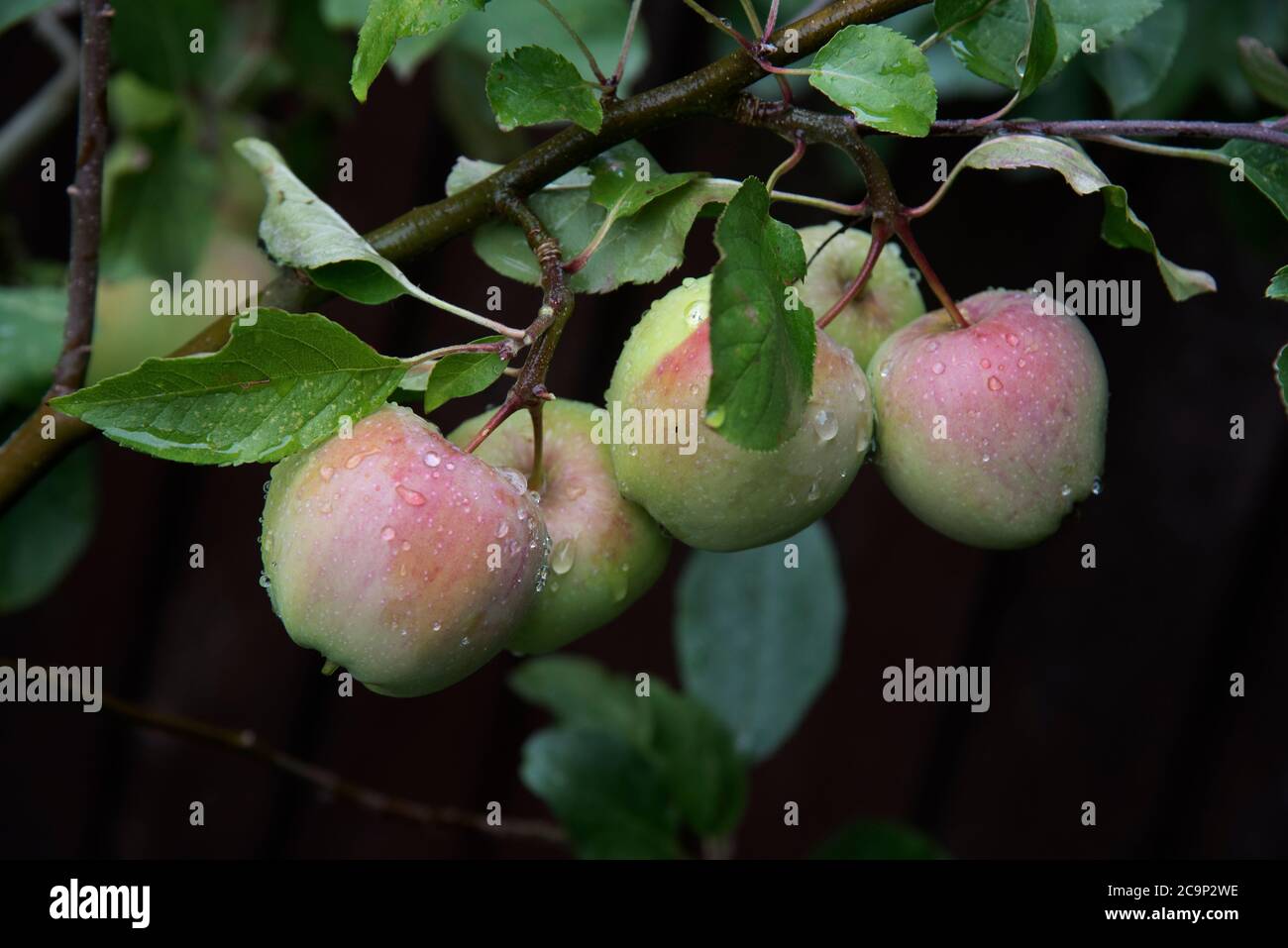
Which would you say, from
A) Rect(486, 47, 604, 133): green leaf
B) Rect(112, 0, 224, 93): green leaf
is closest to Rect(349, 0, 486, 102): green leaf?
Rect(486, 47, 604, 133): green leaf

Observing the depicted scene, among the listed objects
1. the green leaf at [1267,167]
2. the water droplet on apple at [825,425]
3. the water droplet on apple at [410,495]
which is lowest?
the water droplet on apple at [410,495]

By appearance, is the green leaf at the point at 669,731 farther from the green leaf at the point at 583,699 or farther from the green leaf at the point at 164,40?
the green leaf at the point at 164,40

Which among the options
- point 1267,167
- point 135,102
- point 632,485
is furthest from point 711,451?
point 135,102

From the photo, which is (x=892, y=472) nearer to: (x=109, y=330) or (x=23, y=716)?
(x=109, y=330)

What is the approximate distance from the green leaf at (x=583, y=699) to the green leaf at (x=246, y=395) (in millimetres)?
599

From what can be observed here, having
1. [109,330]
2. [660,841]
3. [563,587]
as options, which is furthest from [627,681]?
[563,587]

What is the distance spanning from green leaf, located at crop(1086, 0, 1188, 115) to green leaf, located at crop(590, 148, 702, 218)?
325 mm

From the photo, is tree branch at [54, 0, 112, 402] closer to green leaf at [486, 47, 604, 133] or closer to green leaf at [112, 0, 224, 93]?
green leaf at [486, 47, 604, 133]

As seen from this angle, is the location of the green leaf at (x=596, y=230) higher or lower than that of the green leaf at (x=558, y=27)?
lower

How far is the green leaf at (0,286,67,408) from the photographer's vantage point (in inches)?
30.0

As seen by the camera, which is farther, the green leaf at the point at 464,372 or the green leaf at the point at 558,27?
the green leaf at the point at 558,27

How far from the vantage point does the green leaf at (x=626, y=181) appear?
1.43 feet

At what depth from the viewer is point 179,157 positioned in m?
0.97

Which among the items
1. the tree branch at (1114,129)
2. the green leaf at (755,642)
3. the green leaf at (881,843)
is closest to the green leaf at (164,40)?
the green leaf at (755,642)
